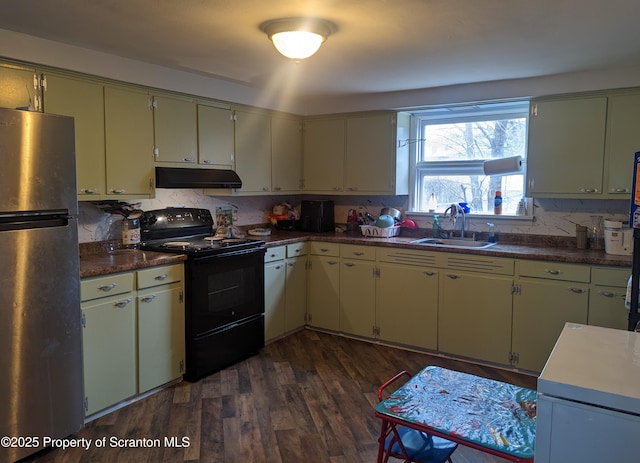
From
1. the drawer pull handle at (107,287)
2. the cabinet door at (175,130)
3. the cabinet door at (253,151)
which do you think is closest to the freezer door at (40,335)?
the drawer pull handle at (107,287)

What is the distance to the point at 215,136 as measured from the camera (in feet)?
13.0

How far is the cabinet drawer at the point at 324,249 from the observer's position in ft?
14.4

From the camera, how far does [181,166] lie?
3711 mm

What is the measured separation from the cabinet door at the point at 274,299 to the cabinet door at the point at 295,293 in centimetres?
6

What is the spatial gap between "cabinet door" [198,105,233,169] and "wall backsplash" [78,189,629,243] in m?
0.37

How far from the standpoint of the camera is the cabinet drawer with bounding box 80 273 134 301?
2734 millimetres

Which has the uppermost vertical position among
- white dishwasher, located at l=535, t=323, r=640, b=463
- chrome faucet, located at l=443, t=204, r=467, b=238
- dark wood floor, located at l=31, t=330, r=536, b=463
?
chrome faucet, located at l=443, t=204, r=467, b=238

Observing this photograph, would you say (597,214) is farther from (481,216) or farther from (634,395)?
(634,395)

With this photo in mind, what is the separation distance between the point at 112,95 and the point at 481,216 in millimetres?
3115

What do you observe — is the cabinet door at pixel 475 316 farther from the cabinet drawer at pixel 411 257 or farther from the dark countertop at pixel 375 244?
the dark countertop at pixel 375 244

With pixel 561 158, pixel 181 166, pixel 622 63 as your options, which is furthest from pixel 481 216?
pixel 181 166

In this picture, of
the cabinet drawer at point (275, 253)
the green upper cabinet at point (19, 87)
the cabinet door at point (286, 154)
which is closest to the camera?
the green upper cabinet at point (19, 87)

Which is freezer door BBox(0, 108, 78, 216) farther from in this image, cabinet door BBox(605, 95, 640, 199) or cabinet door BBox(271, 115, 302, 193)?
cabinet door BBox(605, 95, 640, 199)

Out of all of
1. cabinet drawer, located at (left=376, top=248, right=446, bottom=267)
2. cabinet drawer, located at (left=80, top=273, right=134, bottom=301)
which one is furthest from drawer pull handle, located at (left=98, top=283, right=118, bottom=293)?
cabinet drawer, located at (left=376, top=248, right=446, bottom=267)
